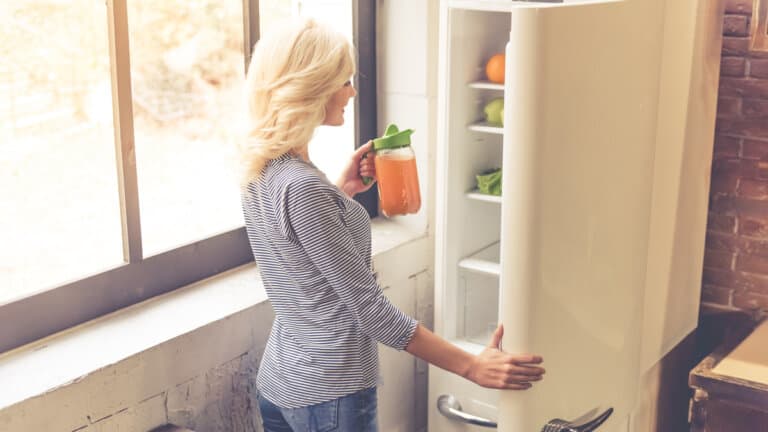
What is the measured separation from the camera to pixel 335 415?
1861 mm

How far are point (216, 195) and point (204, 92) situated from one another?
0.87 ft

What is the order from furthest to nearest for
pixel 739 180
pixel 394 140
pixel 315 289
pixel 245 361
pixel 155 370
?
pixel 739 180, pixel 245 361, pixel 394 140, pixel 155 370, pixel 315 289

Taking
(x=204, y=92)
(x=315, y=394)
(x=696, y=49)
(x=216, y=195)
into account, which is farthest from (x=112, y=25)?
(x=696, y=49)

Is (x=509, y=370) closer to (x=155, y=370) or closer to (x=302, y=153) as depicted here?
(x=302, y=153)

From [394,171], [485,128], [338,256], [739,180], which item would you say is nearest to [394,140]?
[394,171]

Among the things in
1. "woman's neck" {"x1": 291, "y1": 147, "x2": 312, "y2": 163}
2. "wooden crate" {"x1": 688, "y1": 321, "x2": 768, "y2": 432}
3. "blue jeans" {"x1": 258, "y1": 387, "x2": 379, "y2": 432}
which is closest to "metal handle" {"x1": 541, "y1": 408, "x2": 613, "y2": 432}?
"wooden crate" {"x1": 688, "y1": 321, "x2": 768, "y2": 432}

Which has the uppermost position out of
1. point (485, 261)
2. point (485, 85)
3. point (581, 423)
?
point (485, 85)

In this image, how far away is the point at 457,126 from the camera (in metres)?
2.49

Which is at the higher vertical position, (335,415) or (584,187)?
(584,187)

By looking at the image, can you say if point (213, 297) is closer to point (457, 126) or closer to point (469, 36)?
point (457, 126)

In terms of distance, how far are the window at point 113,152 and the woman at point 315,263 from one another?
13 centimetres

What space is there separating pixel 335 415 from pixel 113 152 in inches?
29.0

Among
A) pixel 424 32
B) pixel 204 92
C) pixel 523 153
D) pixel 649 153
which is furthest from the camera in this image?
pixel 424 32

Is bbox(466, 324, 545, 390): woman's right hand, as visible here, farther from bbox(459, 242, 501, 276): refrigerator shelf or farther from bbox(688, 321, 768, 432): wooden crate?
bbox(459, 242, 501, 276): refrigerator shelf
